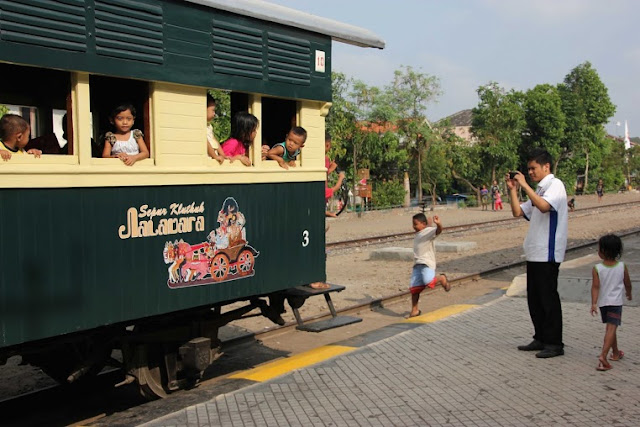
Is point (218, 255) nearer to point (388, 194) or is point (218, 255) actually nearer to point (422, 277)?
point (422, 277)

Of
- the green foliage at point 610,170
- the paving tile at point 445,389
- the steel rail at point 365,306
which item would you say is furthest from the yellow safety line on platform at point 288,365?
the green foliage at point 610,170

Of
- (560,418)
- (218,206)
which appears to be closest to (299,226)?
(218,206)

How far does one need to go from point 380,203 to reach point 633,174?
194 ft

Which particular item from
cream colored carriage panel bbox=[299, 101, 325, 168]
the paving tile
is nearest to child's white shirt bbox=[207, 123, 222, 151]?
cream colored carriage panel bbox=[299, 101, 325, 168]

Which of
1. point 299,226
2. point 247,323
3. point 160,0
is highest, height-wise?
point 160,0

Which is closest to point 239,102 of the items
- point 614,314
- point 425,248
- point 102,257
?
point 102,257

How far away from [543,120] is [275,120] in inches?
2205

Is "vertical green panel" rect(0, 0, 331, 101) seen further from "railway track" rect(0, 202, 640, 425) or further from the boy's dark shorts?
the boy's dark shorts

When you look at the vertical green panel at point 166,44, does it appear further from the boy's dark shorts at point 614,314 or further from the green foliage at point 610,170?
the green foliage at point 610,170

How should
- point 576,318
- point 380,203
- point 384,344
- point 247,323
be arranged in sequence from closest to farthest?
point 384,344 → point 576,318 → point 247,323 → point 380,203

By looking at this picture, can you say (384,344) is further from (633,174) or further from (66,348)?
(633,174)

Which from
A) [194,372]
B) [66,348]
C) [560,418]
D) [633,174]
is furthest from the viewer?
[633,174]

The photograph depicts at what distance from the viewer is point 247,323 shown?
972cm

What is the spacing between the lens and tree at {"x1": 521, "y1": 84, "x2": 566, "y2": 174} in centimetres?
5934
